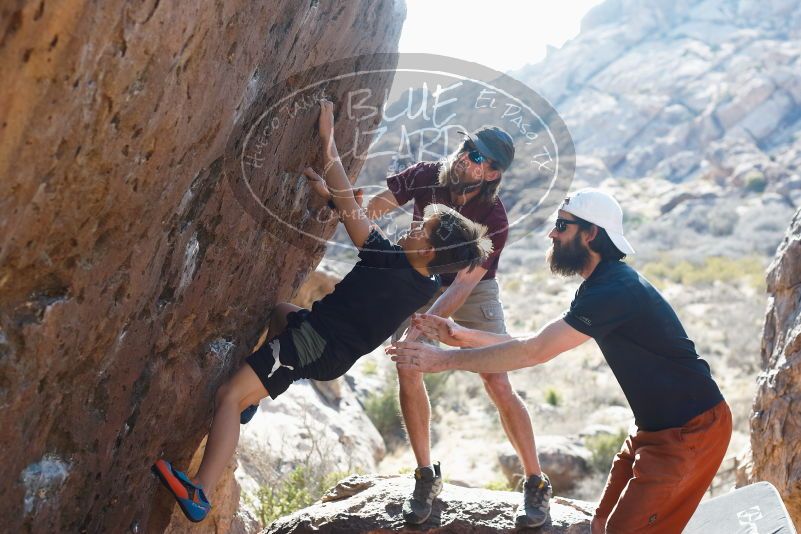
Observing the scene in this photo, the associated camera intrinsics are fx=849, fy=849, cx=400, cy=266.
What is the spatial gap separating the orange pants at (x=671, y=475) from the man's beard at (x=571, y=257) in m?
0.86

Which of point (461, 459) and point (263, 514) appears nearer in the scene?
point (263, 514)

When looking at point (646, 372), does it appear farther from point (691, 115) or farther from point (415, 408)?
point (691, 115)

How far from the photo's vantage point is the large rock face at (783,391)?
17.0 ft

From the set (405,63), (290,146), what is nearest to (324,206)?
(290,146)

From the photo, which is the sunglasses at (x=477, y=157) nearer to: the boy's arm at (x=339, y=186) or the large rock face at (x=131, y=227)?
the boy's arm at (x=339, y=186)

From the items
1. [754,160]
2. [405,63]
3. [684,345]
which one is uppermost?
[754,160]

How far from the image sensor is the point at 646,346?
3910 mm

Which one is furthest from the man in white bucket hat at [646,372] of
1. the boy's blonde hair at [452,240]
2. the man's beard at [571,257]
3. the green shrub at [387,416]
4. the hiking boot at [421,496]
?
the green shrub at [387,416]

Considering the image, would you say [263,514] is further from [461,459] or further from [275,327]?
[461,459]

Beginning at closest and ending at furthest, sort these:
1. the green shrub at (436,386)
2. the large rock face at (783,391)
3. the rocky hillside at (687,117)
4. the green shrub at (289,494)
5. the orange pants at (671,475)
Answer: the orange pants at (671,475) → the large rock face at (783,391) → the green shrub at (289,494) → the green shrub at (436,386) → the rocky hillside at (687,117)

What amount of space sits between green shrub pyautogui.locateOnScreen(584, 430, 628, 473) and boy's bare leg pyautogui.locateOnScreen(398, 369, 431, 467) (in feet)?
21.1

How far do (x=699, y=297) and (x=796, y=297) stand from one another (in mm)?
15862

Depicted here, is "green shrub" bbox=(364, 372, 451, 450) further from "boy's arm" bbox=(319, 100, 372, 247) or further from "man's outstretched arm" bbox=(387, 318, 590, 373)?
"man's outstretched arm" bbox=(387, 318, 590, 373)

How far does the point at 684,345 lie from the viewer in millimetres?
3943
